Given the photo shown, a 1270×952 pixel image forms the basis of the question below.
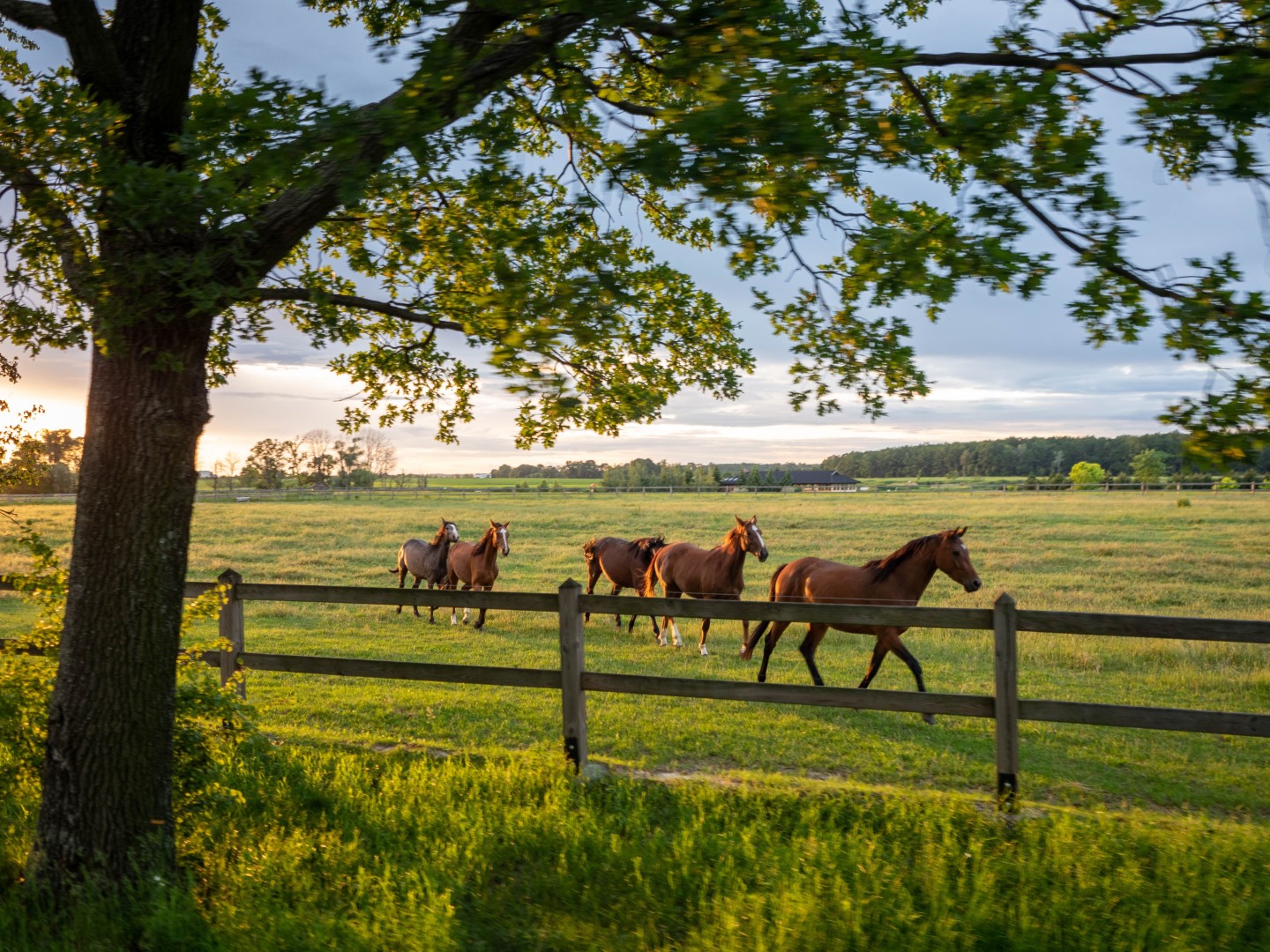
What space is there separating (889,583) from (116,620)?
26.8 feet

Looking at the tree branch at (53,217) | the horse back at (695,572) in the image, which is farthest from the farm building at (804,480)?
the tree branch at (53,217)

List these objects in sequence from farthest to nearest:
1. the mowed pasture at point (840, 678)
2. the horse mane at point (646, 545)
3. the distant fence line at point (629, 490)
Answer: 1. the distant fence line at point (629, 490)
2. the horse mane at point (646, 545)
3. the mowed pasture at point (840, 678)

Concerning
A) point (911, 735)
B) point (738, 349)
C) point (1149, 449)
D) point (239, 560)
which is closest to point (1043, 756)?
point (911, 735)

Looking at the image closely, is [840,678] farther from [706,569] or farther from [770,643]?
[706,569]

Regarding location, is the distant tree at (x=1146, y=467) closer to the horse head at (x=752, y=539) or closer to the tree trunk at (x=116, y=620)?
the horse head at (x=752, y=539)

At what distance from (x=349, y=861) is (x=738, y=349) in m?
4.22

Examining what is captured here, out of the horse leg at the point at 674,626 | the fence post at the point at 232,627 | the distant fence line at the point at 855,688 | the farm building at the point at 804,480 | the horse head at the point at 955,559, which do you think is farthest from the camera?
the farm building at the point at 804,480

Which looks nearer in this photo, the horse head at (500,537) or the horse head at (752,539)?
the horse head at (752,539)

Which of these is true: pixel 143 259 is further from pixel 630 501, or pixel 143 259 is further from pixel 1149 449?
pixel 1149 449

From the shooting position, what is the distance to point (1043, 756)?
7.62 m

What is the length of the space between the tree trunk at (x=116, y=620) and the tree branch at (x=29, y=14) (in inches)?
78.3

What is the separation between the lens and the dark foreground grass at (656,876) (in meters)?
3.67

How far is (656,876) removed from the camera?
4254 millimetres

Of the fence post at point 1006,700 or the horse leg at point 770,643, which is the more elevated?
the fence post at point 1006,700
